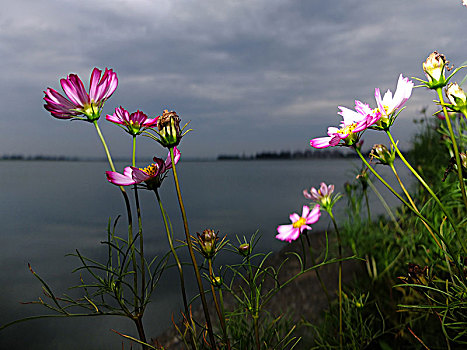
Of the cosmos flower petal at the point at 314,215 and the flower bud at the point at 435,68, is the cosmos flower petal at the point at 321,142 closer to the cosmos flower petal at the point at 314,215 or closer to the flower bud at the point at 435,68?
the flower bud at the point at 435,68

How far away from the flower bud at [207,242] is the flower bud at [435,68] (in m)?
0.41

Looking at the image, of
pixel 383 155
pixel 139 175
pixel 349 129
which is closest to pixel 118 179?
pixel 139 175

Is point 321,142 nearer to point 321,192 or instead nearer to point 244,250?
point 244,250

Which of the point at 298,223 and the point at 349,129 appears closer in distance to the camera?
the point at 349,129

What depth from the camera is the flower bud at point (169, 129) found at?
0.53m

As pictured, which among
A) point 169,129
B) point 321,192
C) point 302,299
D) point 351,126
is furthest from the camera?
point 302,299

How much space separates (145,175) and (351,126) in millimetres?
344

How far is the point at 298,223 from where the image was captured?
1068 millimetres

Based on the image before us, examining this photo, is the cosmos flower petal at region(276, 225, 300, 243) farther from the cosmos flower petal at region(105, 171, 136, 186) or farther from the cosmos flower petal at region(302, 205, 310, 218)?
the cosmos flower petal at region(105, 171, 136, 186)

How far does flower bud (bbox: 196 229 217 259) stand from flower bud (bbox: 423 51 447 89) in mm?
415

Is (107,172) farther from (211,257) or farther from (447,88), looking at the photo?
(447,88)

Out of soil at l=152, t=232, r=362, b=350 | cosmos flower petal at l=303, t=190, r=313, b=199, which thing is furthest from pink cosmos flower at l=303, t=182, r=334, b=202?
soil at l=152, t=232, r=362, b=350

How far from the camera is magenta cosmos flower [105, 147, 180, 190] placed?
1.84 feet

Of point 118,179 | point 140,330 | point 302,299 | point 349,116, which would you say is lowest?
point 302,299
